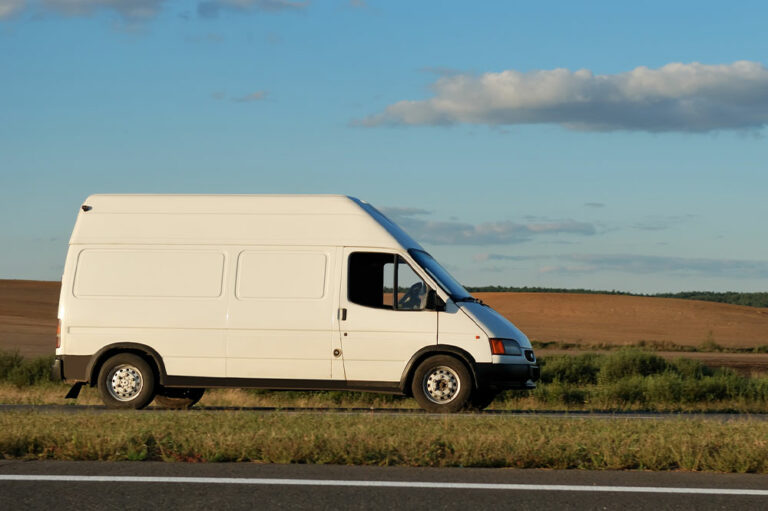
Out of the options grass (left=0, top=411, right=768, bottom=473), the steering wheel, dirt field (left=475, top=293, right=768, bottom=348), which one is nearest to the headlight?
the steering wheel

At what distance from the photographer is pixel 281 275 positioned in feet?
42.0

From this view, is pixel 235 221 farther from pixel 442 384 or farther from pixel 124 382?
pixel 442 384

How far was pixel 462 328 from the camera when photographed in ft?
40.8

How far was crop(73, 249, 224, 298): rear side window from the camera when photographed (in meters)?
13.0

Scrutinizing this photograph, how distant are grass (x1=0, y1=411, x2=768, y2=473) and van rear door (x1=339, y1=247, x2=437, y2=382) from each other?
130 inches

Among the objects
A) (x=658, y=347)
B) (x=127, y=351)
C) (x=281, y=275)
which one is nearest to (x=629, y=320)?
(x=658, y=347)

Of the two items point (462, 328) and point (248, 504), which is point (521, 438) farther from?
point (462, 328)

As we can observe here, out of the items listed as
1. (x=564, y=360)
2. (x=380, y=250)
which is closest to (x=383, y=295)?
(x=380, y=250)

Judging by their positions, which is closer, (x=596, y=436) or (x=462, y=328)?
(x=596, y=436)

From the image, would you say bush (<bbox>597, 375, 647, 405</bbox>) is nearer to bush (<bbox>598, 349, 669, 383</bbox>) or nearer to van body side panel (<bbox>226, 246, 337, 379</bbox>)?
bush (<bbox>598, 349, 669, 383</bbox>)

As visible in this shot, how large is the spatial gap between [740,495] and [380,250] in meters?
6.83

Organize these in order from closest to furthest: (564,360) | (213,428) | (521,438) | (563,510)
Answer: (563,510), (521,438), (213,428), (564,360)

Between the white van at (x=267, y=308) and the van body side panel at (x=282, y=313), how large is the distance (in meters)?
0.01

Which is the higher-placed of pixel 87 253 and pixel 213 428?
pixel 87 253
